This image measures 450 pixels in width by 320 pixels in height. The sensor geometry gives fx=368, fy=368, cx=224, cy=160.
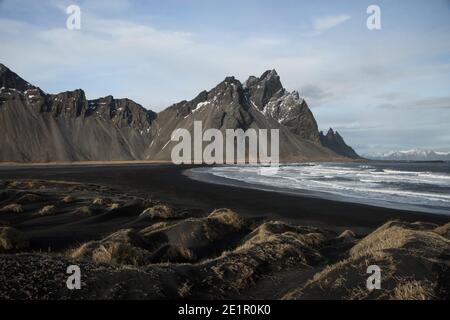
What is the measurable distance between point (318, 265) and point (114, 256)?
533 cm

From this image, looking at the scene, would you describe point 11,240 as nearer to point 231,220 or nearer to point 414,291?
point 231,220

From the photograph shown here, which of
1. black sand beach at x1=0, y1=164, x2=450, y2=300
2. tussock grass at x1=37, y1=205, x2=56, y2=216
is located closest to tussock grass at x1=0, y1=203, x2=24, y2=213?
black sand beach at x1=0, y1=164, x2=450, y2=300

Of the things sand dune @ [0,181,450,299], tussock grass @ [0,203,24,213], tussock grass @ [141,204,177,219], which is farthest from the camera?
tussock grass @ [141,204,177,219]

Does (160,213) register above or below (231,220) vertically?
below

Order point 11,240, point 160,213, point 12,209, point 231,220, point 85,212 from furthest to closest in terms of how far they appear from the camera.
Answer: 1. point 160,213
2. point 12,209
3. point 85,212
4. point 231,220
5. point 11,240

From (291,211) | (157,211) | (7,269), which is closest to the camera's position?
(7,269)

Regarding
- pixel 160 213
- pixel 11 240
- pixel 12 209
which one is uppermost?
pixel 11 240

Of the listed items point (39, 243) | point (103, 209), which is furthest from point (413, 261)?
point (103, 209)

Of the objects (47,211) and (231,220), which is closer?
(231,220)

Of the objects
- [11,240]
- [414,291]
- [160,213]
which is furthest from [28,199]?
[414,291]

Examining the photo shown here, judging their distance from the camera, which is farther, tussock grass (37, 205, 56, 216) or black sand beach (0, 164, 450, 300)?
tussock grass (37, 205, 56, 216)

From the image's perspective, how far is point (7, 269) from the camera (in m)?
6.33

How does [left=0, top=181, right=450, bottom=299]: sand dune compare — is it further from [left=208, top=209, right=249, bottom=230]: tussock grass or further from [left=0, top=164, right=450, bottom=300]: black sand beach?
[left=208, top=209, right=249, bottom=230]: tussock grass
